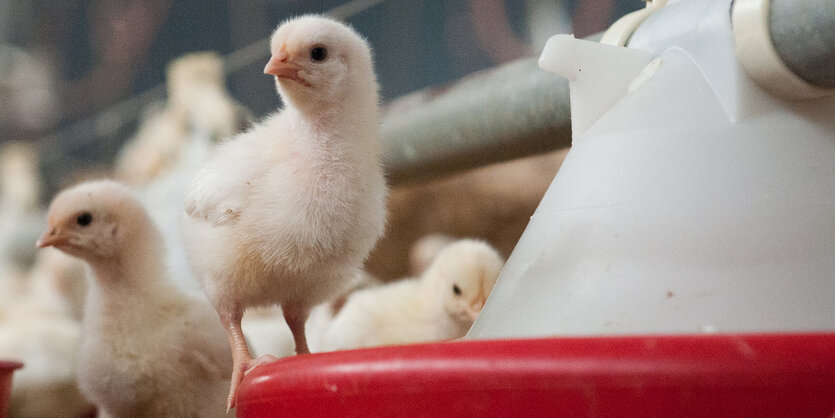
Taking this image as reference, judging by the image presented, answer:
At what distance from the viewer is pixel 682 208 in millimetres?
667

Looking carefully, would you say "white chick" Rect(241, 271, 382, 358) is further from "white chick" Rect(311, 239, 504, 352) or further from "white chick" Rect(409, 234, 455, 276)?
"white chick" Rect(409, 234, 455, 276)

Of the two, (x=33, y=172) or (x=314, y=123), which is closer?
(x=314, y=123)

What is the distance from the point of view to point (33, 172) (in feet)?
11.5

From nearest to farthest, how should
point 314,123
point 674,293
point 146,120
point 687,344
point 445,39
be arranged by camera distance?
point 687,344 → point 674,293 → point 314,123 → point 445,39 → point 146,120

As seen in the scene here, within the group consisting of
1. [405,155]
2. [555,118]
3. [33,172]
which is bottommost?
[33,172]

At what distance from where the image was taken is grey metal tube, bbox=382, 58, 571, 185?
3.94 ft

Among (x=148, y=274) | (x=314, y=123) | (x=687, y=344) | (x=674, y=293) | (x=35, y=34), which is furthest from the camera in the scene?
(x=35, y=34)

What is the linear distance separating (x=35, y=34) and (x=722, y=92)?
3.25 m

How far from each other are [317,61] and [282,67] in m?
0.04

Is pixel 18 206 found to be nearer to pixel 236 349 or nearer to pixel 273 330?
pixel 273 330

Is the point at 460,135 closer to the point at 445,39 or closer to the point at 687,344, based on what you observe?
the point at 445,39

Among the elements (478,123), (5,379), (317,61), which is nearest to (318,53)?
(317,61)

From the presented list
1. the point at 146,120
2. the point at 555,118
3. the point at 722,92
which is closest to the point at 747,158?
the point at 722,92

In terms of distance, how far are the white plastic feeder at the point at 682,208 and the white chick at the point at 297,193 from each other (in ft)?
0.57
